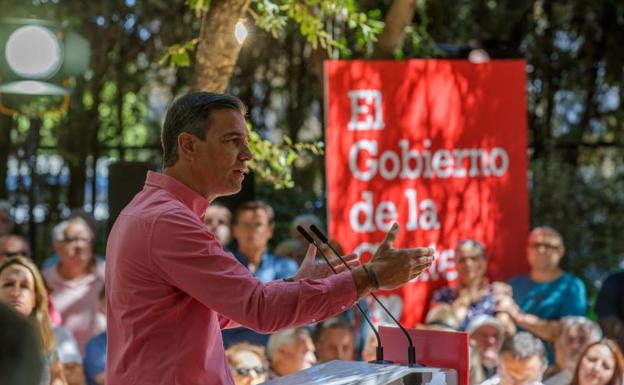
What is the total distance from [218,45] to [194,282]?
2603 mm

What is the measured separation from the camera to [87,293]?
22.9 feet

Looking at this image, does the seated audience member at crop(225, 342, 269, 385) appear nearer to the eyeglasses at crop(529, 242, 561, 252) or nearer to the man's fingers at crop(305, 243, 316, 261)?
the eyeglasses at crop(529, 242, 561, 252)

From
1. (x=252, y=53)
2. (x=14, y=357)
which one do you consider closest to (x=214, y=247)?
(x=14, y=357)

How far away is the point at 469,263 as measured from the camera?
22.7 ft

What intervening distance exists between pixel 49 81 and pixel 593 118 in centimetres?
686

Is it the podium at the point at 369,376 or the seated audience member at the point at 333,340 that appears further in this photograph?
the seated audience member at the point at 333,340

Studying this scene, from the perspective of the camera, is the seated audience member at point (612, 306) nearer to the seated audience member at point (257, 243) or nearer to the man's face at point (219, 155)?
the seated audience member at point (257, 243)

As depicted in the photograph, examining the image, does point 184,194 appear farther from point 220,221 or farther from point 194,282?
point 220,221

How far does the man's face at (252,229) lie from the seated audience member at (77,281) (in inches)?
34.7

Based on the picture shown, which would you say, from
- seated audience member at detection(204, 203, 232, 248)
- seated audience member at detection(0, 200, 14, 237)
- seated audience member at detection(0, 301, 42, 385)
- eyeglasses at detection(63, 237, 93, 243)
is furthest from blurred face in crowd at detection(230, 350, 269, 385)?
seated audience member at detection(0, 301, 42, 385)

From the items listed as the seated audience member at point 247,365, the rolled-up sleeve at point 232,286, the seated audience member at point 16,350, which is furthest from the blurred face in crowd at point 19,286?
the seated audience member at point 16,350

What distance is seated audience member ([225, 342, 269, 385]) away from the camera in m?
5.59

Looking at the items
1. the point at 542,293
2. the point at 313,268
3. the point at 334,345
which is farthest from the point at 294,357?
the point at 313,268

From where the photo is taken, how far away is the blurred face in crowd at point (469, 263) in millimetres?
6934
